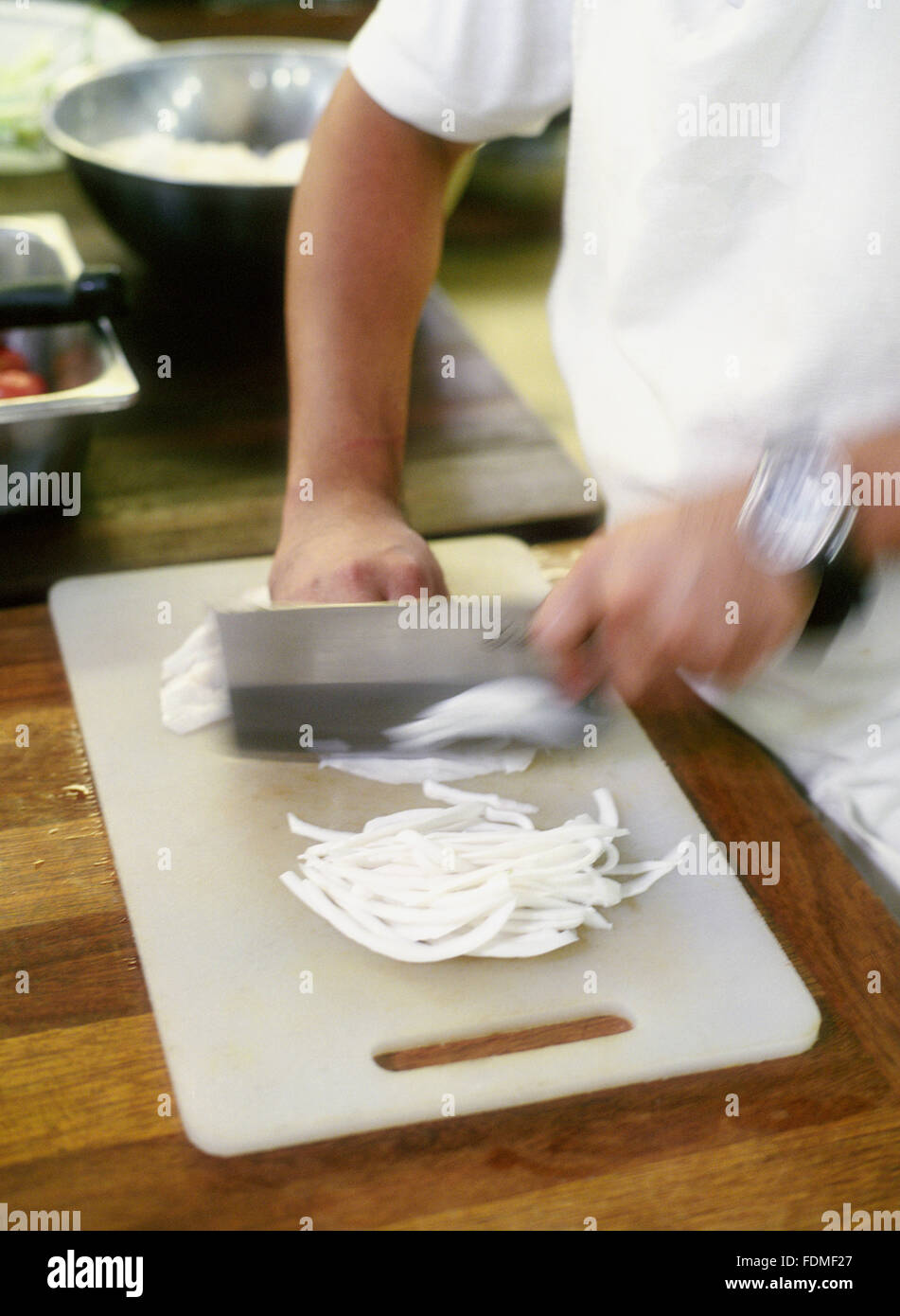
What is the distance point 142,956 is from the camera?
89 centimetres

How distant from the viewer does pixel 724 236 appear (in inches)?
39.5

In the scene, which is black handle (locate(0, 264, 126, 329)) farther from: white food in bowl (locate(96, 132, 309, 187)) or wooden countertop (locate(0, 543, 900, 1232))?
wooden countertop (locate(0, 543, 900, 1232))

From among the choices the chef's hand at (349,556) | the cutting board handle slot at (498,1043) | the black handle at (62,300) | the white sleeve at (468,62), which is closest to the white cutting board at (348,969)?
the cutting board handle slot at (498,1043)

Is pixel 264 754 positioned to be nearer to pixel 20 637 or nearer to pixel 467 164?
pixel 20 637

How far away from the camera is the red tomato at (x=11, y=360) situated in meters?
1.34

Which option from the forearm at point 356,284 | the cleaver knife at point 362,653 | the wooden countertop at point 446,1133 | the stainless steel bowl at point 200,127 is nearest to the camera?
the wooden countertop at point 446,1133

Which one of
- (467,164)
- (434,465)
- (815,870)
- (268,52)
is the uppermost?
(268,52)

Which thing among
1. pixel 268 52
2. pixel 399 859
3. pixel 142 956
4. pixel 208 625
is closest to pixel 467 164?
pixel 268 52

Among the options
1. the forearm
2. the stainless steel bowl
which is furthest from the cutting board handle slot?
the stainless steel bowl

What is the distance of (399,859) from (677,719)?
0.34 meters

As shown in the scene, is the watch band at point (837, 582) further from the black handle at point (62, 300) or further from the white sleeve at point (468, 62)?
the black handle at point (62, 300)

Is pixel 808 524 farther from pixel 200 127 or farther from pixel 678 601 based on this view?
pixel 200 127

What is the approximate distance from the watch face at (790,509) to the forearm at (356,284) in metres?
0.47

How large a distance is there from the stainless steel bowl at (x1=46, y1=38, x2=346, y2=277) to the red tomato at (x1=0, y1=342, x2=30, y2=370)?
28cm
